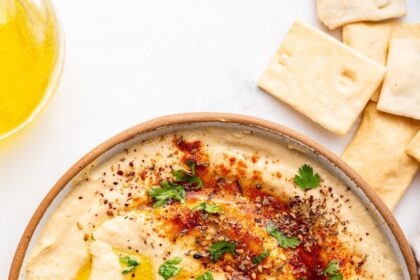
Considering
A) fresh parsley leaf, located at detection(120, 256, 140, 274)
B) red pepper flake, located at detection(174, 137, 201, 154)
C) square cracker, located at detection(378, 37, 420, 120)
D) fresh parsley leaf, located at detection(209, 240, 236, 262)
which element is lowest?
fresh parsley leaf, located at detection(120, 256, 140, 274)

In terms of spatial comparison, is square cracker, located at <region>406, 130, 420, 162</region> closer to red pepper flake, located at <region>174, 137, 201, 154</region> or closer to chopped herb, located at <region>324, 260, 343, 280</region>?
chopped herb, located at <region>324, 260, 343, 280</region>

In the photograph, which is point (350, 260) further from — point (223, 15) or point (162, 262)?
point (223, 15)

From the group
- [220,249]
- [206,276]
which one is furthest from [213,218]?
[206,276]

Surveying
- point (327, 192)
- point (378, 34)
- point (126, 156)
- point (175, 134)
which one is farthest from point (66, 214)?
point (378, 34)

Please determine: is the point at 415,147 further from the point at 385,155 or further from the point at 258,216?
the point at 258,216

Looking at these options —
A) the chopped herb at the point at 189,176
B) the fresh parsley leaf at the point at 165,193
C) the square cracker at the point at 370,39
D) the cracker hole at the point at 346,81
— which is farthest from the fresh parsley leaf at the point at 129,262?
the square cracker at the point at 370,39

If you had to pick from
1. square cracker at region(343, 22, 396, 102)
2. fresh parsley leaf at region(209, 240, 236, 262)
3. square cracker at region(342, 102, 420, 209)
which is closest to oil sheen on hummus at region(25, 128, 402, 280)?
fresh parsley leaf at region(209, 240, 236, 262)
